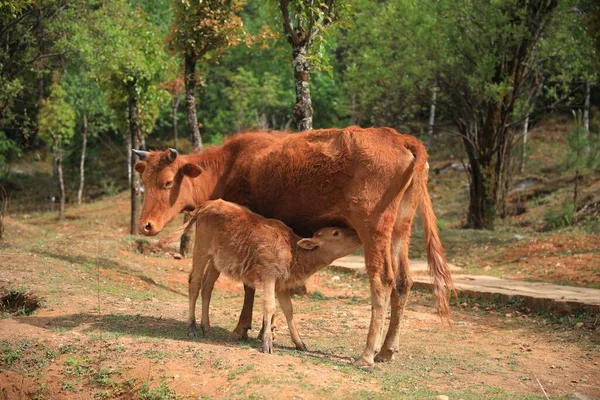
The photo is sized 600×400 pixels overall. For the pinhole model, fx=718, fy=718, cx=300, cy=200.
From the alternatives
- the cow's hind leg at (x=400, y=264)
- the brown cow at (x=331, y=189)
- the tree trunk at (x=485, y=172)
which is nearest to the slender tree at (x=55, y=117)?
the tree trunk at (x=485, y=172)

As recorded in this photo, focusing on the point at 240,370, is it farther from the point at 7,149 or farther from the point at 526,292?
the point at 7,149

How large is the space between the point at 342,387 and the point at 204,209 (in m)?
2.97

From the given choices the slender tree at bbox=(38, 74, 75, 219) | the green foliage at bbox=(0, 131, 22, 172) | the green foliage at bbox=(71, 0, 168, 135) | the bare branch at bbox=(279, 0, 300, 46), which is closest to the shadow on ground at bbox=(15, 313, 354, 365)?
the bare branch at bbox=(279, 0, 300, 46)

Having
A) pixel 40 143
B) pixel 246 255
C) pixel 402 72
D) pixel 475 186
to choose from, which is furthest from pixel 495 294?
pixel 40 143

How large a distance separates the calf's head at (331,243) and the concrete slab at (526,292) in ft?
15.1

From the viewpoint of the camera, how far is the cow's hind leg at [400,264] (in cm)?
868

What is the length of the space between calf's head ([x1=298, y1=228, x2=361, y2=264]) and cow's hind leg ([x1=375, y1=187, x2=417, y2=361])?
1.75 feet

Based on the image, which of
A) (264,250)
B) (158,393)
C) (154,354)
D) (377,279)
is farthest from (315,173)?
(158,393)

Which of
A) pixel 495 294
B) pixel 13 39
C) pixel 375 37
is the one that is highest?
pixel 375 37

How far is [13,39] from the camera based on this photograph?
18.3m

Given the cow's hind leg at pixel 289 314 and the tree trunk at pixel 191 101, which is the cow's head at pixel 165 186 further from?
the tree trunk at pixel 191 101

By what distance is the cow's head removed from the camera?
9.13 meters

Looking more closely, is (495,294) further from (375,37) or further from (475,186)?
(375,37)

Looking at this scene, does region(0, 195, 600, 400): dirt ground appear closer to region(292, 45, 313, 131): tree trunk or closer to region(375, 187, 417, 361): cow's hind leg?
region(375, 187, 417, 361): cow's hind leg
